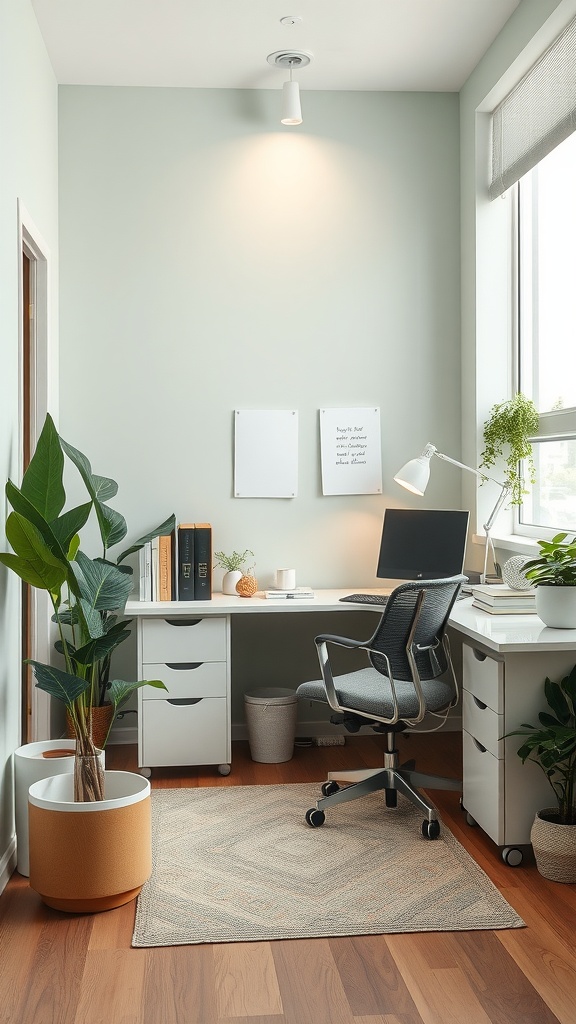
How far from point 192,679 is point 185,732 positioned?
0.70 feet

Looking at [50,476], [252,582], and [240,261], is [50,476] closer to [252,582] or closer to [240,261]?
[252,582]

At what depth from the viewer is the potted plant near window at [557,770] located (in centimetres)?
260

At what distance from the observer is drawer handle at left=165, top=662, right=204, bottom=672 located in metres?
3.65

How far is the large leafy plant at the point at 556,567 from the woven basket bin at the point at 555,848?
0.71 meters

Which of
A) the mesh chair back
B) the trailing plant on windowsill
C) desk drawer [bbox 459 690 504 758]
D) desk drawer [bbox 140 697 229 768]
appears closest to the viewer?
desk drawer [bbox 459 690 504 758]

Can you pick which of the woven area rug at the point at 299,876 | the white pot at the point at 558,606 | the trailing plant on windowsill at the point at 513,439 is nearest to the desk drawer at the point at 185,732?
the woven area rug at the point at 299,876

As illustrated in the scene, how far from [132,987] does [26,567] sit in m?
1.13

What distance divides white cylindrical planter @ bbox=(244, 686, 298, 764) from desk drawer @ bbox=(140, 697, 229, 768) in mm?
227

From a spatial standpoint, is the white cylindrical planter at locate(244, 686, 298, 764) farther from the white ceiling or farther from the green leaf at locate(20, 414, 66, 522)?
the white ceiling

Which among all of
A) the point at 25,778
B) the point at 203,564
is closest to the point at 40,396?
the point at 203,564

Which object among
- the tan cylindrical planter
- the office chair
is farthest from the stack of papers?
the tan cylindrical planter

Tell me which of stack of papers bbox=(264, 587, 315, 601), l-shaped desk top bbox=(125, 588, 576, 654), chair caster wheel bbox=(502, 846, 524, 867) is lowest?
chair caster wheel bbox=(502, 846, 524, 867)

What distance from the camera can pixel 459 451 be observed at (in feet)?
14.0

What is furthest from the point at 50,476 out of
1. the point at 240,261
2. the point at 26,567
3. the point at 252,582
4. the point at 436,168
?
the point at 436,168
